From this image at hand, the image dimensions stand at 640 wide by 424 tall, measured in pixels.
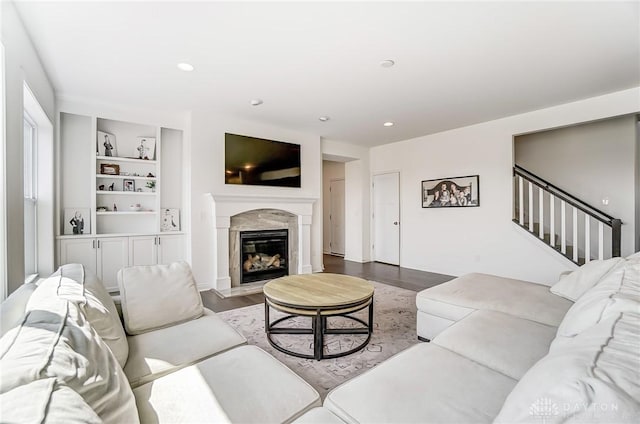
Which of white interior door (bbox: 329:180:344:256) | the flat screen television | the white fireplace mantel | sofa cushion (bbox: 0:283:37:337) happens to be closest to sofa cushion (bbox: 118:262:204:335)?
sofa cushion (bbox: 0:283:37:337)

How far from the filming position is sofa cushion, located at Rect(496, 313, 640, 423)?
59 cm

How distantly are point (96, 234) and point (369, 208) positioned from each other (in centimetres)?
504

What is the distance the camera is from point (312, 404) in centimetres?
118

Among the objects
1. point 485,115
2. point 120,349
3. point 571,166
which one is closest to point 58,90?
point 120,349

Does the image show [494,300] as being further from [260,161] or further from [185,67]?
[260,161]

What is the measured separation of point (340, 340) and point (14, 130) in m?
2.94

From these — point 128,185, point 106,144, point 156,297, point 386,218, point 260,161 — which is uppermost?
point 106,144

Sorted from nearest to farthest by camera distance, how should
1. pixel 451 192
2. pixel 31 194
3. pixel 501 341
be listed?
pixel 501 341 < pixel 31 194 < pixel 451 192

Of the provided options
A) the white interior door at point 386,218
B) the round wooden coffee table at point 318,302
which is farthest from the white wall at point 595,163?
the round wooden coffee table at point 318,302

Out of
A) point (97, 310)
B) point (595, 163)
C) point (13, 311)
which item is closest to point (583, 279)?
point (97, 310)

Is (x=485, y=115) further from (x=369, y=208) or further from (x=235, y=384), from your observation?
(x=235, y=384)

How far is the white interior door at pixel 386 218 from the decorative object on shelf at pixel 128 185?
469 cm

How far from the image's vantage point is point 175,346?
5.32 feet

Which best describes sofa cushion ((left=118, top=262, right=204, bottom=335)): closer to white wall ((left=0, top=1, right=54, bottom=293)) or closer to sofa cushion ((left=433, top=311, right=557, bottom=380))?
white wall ((left=0, top=1, right=54, bottom=293))
